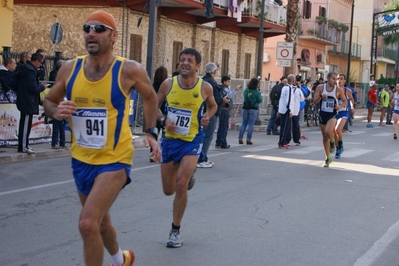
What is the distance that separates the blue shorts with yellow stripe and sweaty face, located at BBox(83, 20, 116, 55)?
241 centimetres

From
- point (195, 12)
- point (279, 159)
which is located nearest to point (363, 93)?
point (195, 12)

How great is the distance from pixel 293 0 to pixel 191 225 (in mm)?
24207

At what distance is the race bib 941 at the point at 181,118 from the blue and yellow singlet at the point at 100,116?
7.69 ft

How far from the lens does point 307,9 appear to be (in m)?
51.0

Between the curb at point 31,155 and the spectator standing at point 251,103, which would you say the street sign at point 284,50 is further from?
the curb at point 31,155

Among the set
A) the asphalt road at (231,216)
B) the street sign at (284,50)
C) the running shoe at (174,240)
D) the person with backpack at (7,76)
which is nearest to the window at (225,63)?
the street sign at (284,50)

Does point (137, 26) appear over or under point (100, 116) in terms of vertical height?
over

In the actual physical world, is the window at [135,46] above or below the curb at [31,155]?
above

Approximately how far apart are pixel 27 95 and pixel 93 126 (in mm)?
9084

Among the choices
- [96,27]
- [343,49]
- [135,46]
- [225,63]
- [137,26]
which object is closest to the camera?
[96,27]

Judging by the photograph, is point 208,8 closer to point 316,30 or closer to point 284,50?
point 284,50

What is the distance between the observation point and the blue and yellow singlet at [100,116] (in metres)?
5.09

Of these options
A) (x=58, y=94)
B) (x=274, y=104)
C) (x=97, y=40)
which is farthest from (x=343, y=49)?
(x=97, y=40)

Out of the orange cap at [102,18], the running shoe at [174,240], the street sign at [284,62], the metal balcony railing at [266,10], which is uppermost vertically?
the metal balcony railing at [266,10]
